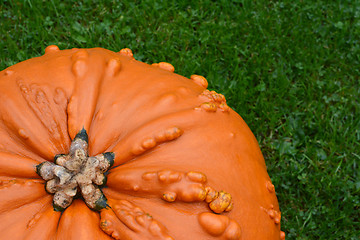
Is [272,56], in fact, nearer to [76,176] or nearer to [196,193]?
[196,193]

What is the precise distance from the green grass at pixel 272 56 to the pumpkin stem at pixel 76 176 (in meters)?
1.98

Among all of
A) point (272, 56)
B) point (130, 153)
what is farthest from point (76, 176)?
point (272, 56)

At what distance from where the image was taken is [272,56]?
13.5 feet

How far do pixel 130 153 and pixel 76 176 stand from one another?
29 cm

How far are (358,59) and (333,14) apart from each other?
1.96ft

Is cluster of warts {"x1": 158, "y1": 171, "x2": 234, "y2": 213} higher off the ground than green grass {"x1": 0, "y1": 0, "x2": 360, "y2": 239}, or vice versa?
cluster of warts {"x1": 158, "y1": 171, "x2": 234, "y2": 213}

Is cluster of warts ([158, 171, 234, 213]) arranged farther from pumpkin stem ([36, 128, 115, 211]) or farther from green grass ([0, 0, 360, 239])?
green grass ([0, 0, 360, 239])

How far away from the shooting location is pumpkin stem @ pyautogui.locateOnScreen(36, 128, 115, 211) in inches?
74.6

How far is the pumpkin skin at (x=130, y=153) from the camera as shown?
1.91 m

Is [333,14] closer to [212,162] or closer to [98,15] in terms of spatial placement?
[98,15]

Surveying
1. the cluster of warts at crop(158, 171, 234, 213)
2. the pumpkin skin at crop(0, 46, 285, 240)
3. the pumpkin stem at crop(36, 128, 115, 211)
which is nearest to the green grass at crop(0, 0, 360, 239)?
the pumpkin skin at crop(0, 46, 285, 240)

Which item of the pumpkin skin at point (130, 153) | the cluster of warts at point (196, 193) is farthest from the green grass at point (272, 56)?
the cluster of warts at point (196, 193)

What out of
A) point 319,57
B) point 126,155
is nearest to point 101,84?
point 126,155

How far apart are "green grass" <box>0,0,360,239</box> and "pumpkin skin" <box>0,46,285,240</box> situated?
52.0 inches
